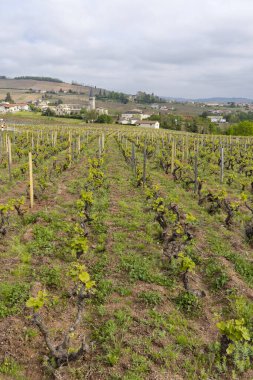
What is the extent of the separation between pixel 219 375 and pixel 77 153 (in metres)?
19.0

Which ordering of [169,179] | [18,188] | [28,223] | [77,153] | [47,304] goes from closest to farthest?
[47,304] < [28,223] < [18,188] < [169,179] < [77,153]

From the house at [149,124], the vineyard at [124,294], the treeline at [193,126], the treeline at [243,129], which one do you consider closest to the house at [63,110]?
the house at [149,124]

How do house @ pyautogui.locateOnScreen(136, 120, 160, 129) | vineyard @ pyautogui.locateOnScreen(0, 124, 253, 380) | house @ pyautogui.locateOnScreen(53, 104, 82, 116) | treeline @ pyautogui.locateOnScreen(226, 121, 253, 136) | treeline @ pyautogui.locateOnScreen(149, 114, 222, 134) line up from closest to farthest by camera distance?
vineyard @ pyautogui.locateOnScreen(0, 124, 253, 380) → treeline @ pyautogui.locateOnScreen(226, 121, 253, 136) → treeline @ pyautogui.locateOnScreen(149, 114, 222, 134) → house @ pyautogui.locateOnScreen(136, 120, 160, 129) → house @ pyautogui.locateOnScreen(53, 104, 82, 116)

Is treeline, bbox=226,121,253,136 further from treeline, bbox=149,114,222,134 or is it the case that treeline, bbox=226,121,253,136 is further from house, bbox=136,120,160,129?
house, bbox=136,120,160,129

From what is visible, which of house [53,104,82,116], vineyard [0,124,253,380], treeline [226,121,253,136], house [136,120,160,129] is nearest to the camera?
vineyard [0,124,253,380]

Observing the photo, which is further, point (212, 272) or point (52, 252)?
point (52, 252)

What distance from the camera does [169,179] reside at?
15688 mm

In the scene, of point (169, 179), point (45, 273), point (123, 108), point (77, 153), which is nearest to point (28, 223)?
point (45, 273)

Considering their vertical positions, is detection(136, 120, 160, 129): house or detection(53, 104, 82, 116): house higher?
detection(53, 104, 82, 116): house

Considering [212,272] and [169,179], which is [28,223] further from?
[169,179]

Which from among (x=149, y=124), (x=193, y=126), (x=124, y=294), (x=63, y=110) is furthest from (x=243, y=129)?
(x=63, y=110)

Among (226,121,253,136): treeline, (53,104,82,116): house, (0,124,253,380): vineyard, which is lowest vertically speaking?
(0,124,253,380): vineyard

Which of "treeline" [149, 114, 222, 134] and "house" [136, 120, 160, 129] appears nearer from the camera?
"treeline" [149, 114, 222, 134]

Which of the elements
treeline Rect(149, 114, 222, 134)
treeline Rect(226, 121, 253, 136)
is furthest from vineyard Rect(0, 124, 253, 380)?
treeline Rect(149, 114, 222, 134)
